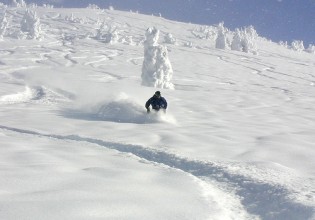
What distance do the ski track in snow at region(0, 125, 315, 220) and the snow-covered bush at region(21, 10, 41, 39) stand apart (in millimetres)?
74475

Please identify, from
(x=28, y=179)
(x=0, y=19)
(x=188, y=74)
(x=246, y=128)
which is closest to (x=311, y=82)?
(x=188, y=74)

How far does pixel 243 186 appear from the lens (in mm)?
6992

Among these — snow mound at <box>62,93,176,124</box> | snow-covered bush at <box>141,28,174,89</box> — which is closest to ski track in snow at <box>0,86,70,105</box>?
snow mound at <box>62,93,176,124</box>

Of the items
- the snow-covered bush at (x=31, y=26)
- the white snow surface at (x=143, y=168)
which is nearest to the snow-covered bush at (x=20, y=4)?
the snow-covered bush at (x=31, y=26)

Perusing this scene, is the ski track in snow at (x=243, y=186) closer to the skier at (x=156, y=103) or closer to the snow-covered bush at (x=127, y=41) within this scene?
the skier at (x=156, y=103)

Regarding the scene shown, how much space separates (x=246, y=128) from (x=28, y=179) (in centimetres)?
924

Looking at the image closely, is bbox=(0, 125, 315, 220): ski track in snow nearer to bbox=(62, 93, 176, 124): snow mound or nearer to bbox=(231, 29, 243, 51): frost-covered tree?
bbox=(62, 93, 176, 124): snow mound

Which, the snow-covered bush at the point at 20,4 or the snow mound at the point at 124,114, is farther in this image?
the snow-covered bush at the point at 20,4

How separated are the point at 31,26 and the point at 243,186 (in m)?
80.5

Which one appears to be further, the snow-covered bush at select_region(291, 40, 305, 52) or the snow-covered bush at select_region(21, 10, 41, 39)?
the snow-covered bush at select_region(291, 40, 305, 52)

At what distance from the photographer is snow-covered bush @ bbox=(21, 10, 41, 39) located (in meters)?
79.1

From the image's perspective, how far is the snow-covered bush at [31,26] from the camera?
259ft

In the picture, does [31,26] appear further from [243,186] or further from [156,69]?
[243,186]

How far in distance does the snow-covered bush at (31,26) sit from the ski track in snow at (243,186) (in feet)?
244
